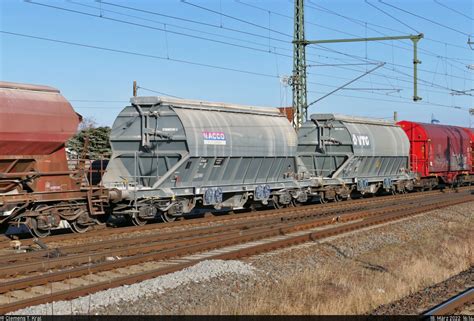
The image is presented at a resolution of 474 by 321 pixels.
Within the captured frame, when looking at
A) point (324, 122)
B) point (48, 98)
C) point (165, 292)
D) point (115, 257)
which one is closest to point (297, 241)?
point (115, 257)

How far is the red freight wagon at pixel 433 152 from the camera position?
34719 millimetres

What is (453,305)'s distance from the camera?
8492 mm

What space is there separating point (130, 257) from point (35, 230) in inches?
185

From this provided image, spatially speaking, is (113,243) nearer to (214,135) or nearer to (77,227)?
(77,227)

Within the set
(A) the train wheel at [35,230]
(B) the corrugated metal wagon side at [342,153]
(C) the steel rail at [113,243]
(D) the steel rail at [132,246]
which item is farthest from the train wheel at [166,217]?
(B) the corrugated metal wagon side at [342,153]

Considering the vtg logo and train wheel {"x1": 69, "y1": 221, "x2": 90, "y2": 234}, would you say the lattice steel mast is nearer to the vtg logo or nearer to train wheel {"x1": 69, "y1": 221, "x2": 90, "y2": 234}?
the vtg logo

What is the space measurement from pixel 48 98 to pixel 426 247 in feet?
34.6

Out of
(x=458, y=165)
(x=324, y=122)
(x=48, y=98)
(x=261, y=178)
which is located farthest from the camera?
(x=458, y=165)

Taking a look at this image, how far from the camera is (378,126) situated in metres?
31.6

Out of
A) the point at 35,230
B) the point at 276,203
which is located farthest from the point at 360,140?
the point at 35,230

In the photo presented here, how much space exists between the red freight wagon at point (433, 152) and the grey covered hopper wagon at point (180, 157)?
15545 mm

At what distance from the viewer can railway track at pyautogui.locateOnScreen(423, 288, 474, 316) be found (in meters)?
8.11

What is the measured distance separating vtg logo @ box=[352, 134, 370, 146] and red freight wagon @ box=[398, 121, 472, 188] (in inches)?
268

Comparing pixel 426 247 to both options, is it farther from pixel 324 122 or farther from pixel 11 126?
pixel 324 122
